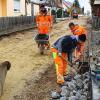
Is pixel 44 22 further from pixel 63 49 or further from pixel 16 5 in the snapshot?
pixel 16 5

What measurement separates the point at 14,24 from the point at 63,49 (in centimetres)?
1844

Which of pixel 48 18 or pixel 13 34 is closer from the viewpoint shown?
pixel 48 18

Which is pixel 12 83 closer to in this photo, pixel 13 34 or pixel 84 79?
pixel 84 79

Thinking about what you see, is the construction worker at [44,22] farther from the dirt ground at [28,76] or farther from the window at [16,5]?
the window at [16,5]

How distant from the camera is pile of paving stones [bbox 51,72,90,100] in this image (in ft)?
30.1

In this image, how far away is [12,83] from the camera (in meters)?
11.2

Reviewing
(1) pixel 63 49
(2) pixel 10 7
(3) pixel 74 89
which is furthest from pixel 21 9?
(3) pixel 74 89

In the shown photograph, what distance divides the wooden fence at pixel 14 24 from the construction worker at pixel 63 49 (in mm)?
14243

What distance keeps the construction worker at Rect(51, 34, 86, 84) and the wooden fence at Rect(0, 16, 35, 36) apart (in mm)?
14243

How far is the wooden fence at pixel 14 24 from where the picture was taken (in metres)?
25.6

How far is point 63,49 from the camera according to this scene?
10672mm

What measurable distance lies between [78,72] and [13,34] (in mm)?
15890

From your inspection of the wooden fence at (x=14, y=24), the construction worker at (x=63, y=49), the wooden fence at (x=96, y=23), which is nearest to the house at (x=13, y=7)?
the wooden fence at (x=14, y=24)

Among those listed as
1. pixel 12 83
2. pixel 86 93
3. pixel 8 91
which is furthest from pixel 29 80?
pixel 86 93
